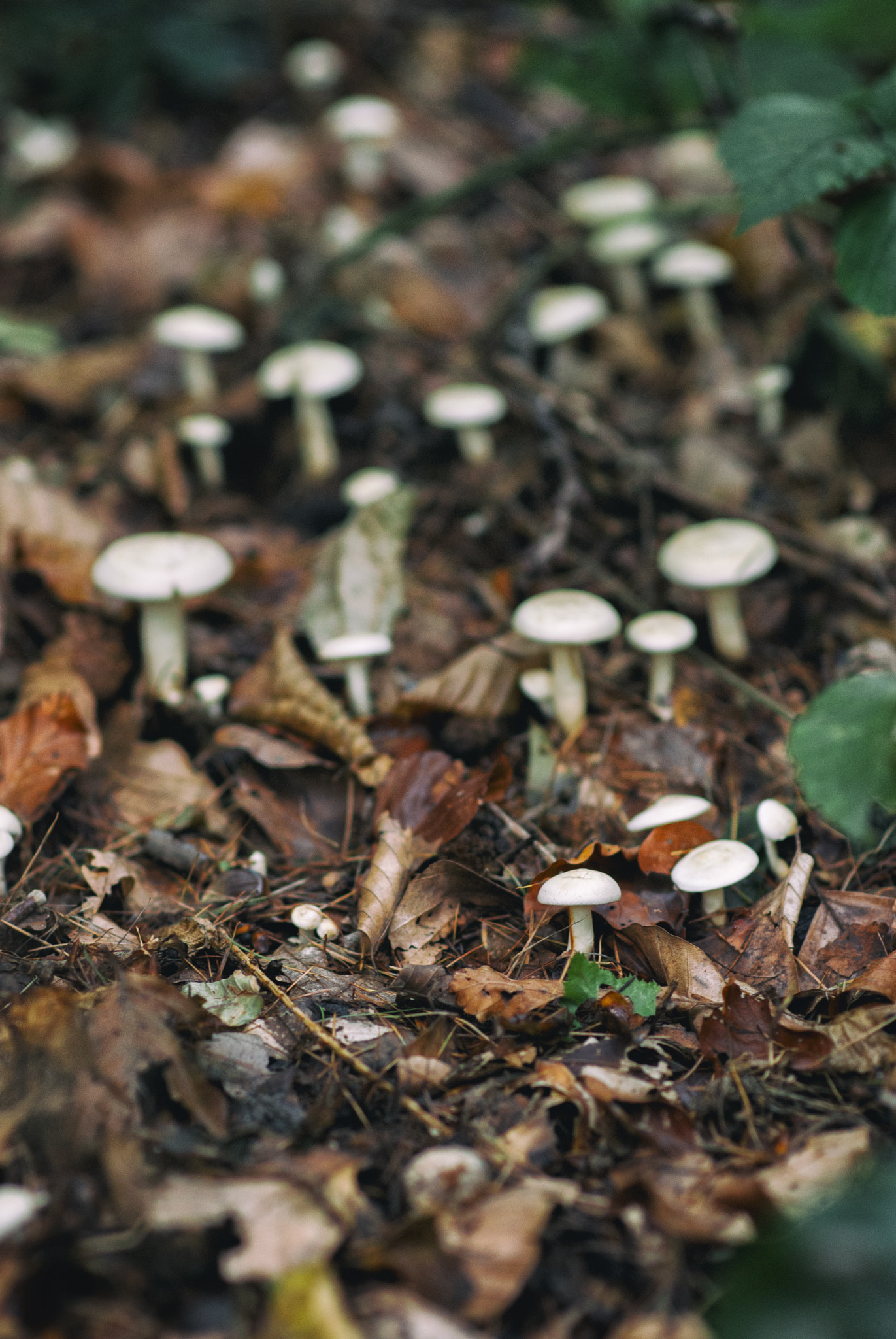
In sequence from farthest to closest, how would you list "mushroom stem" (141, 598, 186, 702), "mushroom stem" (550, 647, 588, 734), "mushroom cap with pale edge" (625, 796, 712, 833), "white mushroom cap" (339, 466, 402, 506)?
"white mushroom cap" (339, 466, 402, 506), "mushroom stem" (141, 598, 186, 702), "mushroom stem" (550, 647, 588, 734), "mushroom cap with pale edge" (625, 796, 712, 833)

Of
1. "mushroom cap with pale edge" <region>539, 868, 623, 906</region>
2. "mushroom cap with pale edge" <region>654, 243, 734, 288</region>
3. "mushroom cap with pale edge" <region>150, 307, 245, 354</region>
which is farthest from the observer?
"mushroom cap with pale edge" <region>654, 243, 734, 288</region>

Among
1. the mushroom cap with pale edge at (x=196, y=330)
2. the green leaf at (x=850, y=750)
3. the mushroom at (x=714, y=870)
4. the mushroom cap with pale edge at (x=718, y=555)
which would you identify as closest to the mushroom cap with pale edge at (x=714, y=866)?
the mushroom at (x=714, y=870)

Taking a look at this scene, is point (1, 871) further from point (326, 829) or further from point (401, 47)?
point (401, 47)

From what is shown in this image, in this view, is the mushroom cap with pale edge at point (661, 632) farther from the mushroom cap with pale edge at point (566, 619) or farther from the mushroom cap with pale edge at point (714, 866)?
the mushroom cap with pale edge at point (714, 866)

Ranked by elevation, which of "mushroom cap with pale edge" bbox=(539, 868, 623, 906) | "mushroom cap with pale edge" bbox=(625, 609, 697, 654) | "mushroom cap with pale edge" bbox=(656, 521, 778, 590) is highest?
"mushroom cap with pale edge" bbox=(656, 521, 778, 590)

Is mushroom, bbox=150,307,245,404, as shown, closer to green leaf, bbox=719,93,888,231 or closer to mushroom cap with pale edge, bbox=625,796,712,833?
green leaf, bbox=719,93,888,231

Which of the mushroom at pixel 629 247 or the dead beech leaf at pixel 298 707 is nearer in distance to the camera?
the dead beech leaf at pixel 298 707

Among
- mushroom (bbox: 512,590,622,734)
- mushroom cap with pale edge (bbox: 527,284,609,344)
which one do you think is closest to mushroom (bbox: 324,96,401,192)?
mushroom cap with pale edge (bbox: 527,284,609,344)
